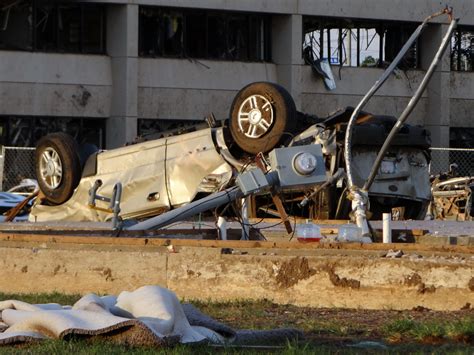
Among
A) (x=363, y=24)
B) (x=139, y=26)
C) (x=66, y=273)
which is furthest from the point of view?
(x=363, y=24)

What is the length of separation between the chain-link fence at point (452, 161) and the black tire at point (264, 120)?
19932 millimetres

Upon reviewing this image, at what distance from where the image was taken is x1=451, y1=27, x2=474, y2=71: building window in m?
48.2

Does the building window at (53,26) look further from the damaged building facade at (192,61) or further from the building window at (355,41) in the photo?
the building window at (355,41)

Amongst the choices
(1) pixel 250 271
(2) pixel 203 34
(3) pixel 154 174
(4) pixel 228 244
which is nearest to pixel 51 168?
(3) pixel 154 174

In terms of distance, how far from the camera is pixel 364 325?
30.5 ft

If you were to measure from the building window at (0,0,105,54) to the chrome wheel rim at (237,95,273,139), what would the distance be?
23.0m

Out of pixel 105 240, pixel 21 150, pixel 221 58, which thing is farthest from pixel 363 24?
pixel 105 240

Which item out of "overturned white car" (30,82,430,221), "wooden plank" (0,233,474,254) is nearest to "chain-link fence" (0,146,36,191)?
"overturned white car" (30,82,430,221)

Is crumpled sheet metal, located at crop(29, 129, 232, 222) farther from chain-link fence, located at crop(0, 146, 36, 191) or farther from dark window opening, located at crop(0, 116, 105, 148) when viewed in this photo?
dark window opening, located at crop(0, 116, 105, 148)

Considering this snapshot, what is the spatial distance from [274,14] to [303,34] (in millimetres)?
1365

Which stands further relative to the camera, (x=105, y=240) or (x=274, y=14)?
(x=274, y=14)

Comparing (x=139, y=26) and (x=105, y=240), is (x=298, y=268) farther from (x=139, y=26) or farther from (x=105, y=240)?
(x=139, y=26)

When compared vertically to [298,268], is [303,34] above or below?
above

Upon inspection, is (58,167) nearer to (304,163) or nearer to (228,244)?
(304,163)
